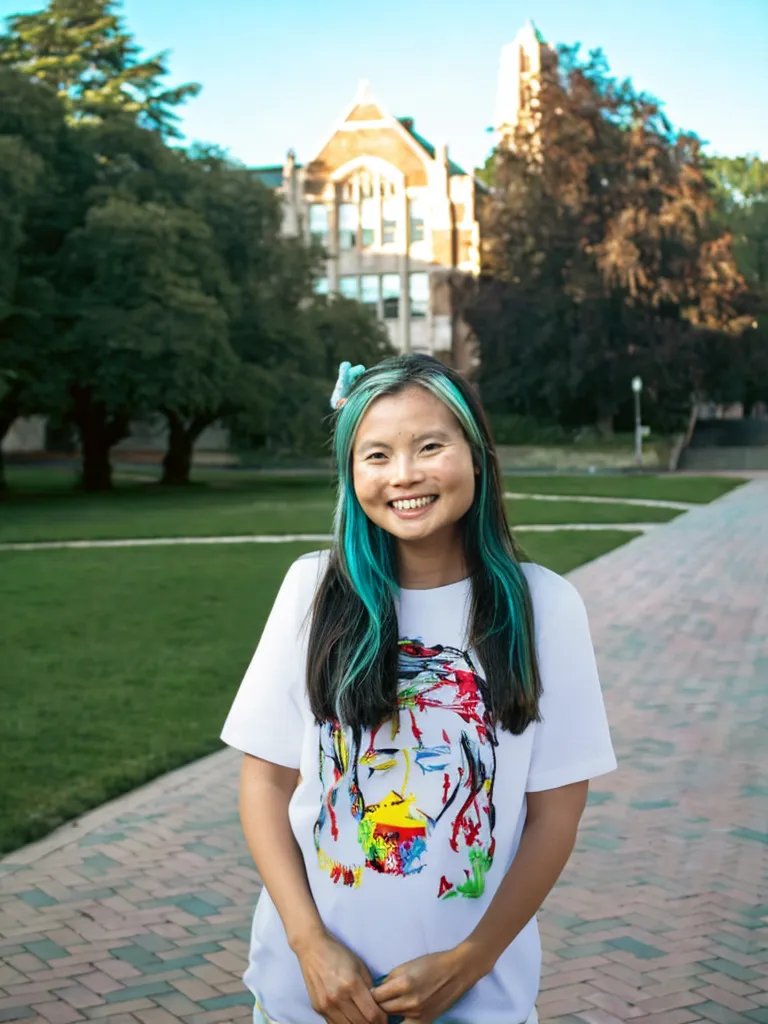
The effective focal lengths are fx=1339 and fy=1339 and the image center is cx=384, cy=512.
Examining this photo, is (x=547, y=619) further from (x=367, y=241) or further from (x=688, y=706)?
(x=367, y=241)

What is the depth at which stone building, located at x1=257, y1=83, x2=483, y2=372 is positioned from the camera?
61.7 meters

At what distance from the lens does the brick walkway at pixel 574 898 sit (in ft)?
13.1

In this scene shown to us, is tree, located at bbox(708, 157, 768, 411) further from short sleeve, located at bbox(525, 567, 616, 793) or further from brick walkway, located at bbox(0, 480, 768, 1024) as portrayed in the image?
short sleeve, located at bbox(525, 567, 616, 793)

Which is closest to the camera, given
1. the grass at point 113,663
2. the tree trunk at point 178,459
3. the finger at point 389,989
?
the finger at point 389,989

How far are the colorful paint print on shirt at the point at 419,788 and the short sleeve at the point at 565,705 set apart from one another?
99mm

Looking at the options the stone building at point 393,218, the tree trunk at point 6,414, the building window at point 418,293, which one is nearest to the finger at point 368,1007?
the tree trunk at point 6,414

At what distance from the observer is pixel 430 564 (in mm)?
2127

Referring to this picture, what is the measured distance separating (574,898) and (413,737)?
10.5 ft

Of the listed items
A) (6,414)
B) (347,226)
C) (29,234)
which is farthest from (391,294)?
(6,414)

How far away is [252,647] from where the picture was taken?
1069 centimetres

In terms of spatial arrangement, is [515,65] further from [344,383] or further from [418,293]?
[344,383]

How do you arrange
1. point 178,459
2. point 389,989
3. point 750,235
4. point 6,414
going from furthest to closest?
point 750,235 < point 178,459 < point 6,414 < point 389,989

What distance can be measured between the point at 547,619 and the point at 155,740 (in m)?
5.67

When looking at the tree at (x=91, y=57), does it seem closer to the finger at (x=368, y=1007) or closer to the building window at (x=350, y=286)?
the building window at (x=350, y=286)
